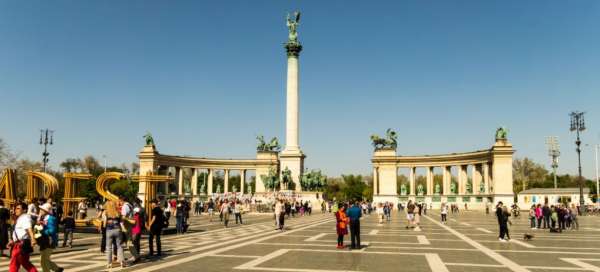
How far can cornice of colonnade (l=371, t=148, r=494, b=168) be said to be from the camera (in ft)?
277

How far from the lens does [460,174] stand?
8988 centimetres

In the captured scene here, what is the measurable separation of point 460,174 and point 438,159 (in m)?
4.89

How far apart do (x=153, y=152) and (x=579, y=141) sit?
71568 millimetres

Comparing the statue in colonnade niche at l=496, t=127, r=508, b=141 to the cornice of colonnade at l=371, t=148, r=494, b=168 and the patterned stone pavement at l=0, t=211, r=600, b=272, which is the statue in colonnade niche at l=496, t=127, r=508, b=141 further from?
the patterned stone pavement at l=0, t=211, r=600, b=272

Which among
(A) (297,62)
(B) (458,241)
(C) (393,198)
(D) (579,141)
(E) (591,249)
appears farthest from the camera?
(C) (393,198)

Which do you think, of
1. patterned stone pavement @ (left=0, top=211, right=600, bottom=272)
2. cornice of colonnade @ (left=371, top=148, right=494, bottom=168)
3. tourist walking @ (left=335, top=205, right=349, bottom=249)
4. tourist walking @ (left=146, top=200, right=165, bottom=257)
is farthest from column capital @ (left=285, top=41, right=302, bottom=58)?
→ tourist walking @ (left=146, top=200, right=165, bottom=257)

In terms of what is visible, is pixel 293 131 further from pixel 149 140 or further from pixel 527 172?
pixel 527 172

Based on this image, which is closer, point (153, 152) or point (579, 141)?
point (579, 141)

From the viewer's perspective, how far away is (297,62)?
75.5 metres

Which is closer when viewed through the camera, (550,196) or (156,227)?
(156,227)

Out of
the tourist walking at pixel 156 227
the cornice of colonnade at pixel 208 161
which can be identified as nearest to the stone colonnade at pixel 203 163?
the cornice of colonnade at pixel 208 161

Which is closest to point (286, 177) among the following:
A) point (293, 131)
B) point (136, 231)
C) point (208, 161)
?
point (293, 131)

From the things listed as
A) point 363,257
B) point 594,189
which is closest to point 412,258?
point 363,257

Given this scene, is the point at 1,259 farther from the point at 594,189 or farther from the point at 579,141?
the point at 594,189
